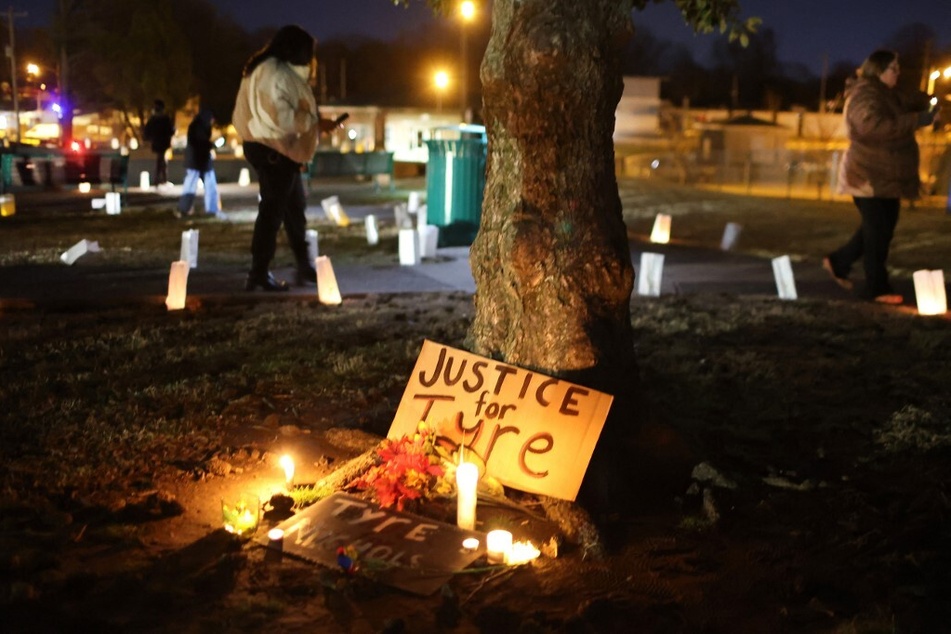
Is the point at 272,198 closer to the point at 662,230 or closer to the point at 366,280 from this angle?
the point at 366,280

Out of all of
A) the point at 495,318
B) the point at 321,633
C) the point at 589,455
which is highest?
the point at 495,318

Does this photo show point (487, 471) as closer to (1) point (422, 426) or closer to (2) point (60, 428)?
(1) point (422, 426)

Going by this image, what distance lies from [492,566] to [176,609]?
1.12 meters

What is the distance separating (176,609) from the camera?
329 centimetres

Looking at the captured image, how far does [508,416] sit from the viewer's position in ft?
14.2

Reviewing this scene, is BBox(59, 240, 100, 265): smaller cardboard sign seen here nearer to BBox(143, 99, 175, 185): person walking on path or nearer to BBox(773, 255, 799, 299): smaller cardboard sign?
BBox(773, 255, 799, 299): smaller cardboard sign

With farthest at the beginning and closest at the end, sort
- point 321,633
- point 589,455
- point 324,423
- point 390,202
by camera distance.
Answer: point 390,202, point 324,423, point 589,455, point 321,633

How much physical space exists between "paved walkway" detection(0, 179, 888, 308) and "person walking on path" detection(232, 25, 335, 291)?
0.90 m

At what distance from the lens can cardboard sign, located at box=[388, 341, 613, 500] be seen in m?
4.14

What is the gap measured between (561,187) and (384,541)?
1.80 m

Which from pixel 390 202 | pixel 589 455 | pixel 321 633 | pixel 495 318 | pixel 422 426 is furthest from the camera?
pixel 390 202

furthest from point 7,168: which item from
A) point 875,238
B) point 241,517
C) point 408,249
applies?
point 241,517

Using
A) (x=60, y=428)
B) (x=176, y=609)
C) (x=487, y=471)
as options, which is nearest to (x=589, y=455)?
(x=487, y=471)

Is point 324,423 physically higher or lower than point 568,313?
Answer: lower
